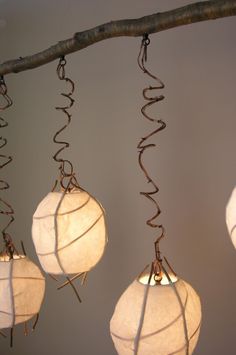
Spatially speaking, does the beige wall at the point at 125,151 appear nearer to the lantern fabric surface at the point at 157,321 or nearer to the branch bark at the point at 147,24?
the branch bark at the point at 147,24

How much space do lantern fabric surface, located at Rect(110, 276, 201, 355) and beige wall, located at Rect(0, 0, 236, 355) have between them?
514 millimetres

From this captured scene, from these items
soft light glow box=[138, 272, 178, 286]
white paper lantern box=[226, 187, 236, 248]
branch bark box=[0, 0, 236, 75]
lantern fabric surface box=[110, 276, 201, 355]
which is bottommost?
lantern fabric surface box=[110, 276, 201, 355]

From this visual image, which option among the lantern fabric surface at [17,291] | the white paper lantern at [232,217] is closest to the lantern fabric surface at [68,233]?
the lantern fabric surface at [17,291]

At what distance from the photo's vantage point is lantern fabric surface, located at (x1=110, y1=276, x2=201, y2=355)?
1.98 ft

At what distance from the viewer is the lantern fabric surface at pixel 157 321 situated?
603 millimetres

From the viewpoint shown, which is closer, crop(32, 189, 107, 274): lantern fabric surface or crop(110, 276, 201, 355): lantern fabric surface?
crop(110, 276, 201, 355): lantern fabric surface

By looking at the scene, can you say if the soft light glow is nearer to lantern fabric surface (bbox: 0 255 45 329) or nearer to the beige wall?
lantern fabric surface (bbox: 0 255 45 329)

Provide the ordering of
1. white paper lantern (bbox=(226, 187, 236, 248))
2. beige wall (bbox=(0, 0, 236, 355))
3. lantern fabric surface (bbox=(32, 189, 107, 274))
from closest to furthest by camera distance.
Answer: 1. white paper lantern (bbox=(226, 187, 236, 248))
2. lantern fabric surface (bbox=(32, 189, 107, 274))
3. beige wall (bbox=(0, 0, 236, 355))

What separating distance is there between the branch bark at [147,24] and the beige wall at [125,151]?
38cm


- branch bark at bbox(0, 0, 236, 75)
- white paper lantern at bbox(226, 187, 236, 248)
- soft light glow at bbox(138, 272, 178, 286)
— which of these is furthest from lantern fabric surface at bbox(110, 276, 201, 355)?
branch bark at bbox(0, 0, 236, 75)

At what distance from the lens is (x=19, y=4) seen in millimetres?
1275

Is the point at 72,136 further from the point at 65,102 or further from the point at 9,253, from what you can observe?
the point at 9,253

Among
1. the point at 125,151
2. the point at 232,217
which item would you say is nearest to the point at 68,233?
the point at 232,217

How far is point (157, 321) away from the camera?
602 millimetres
